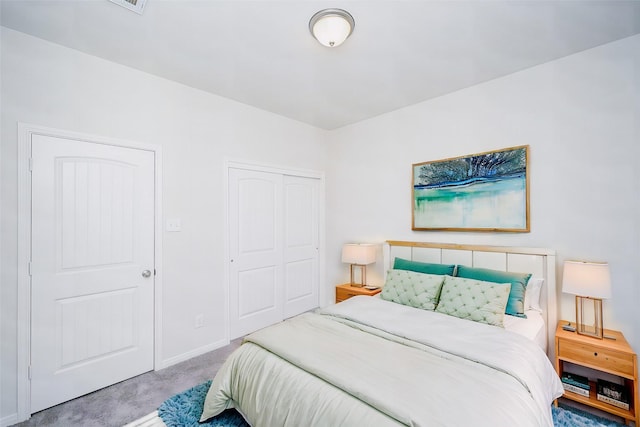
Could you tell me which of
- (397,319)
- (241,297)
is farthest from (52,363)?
(397,319)

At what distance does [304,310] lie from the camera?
3.89 meters

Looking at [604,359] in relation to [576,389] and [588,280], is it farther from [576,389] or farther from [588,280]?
[588,280]

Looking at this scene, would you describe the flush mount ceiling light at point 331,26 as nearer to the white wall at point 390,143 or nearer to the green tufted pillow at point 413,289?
the white wall at point 390,143

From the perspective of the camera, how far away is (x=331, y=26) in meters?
1.81

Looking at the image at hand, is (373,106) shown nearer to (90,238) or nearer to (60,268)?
(90,238)

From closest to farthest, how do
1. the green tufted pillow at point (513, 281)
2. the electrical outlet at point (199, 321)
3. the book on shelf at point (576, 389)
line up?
the book on shelf at point (576, 389), the green tufted pillow at point (513, 281), the electrical outlet at point (199, 321)

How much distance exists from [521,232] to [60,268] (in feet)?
12.2

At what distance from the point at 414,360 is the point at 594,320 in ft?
5.54

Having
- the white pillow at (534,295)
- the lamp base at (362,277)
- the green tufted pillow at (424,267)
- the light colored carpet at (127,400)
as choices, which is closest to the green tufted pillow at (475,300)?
the green tufted pillow at (424,267)

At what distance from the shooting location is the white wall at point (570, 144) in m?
2.03

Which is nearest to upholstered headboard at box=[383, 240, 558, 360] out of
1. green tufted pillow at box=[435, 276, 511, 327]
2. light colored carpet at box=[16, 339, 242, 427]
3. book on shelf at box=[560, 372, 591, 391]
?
book on shelf at box=[560, 372, 591, 391]

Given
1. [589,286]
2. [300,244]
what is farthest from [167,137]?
[589,286]

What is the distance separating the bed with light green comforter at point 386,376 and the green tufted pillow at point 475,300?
0.38 ft

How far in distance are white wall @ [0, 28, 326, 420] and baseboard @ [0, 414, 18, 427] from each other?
0.6 inches
